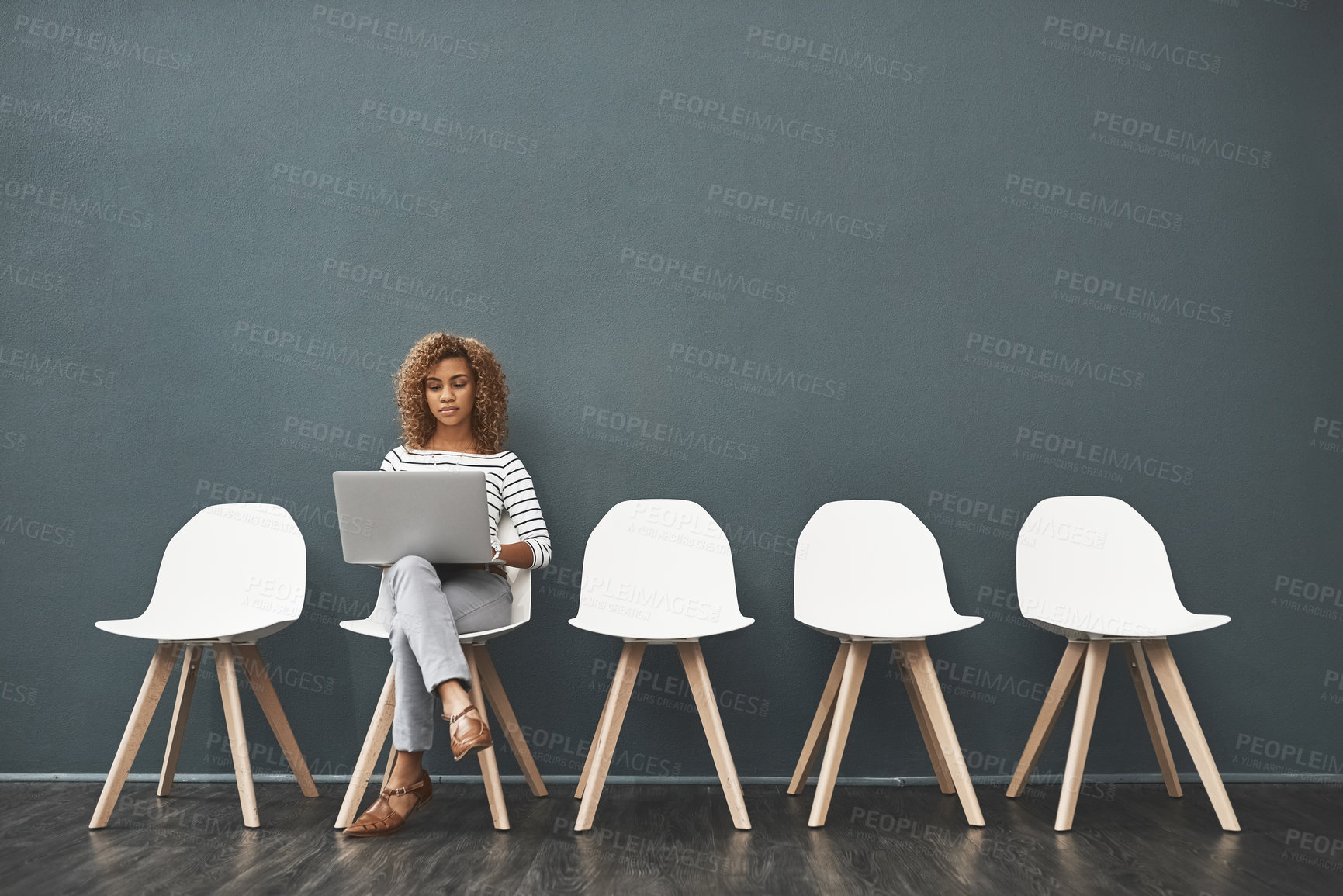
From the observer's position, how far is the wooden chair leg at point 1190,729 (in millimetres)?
2352

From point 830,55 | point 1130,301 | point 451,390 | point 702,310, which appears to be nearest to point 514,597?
point 451,390

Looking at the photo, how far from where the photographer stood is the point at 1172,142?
121 inches

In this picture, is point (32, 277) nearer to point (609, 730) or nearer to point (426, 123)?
point (426, 123)

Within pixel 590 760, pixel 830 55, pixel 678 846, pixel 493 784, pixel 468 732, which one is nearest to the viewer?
pixel 468 732

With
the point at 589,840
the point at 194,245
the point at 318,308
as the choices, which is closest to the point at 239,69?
the point at 194,245

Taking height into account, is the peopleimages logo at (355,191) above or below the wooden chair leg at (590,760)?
above

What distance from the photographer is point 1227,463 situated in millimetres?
3016

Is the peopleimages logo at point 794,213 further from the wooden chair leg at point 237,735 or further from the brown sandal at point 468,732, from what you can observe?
the wooden chair leg at point 237,735

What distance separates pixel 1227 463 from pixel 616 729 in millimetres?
2225

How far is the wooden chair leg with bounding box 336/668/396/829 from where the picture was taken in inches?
91.1

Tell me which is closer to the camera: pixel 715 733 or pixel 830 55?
pixel 715 733

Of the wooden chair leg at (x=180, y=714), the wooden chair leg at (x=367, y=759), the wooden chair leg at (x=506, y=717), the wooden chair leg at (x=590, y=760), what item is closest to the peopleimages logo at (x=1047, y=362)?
the wooden chair leg at (x=590, y=760)

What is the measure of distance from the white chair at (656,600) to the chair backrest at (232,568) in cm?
89

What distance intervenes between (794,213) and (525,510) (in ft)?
4.41
